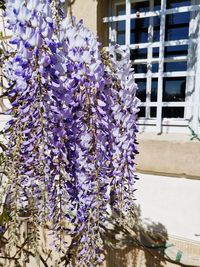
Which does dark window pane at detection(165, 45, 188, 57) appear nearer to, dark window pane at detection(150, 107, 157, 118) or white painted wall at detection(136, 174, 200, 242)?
dark window pane at detection(150, 107, 157, 118)

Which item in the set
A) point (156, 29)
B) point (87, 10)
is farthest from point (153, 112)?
point (87, 10)

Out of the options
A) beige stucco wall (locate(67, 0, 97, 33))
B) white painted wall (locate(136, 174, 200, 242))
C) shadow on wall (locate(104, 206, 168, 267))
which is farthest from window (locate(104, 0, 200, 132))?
shadow on wall (locate(104, 206, 168, 267))

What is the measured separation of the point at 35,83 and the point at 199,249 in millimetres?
1640

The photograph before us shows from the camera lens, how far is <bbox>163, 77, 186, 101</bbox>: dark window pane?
1792 millimetres

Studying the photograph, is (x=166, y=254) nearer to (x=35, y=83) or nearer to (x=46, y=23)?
(x=35, y=83)

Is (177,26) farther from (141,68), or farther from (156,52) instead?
(141,68)

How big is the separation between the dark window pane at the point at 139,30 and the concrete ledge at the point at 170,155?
2.44 feet

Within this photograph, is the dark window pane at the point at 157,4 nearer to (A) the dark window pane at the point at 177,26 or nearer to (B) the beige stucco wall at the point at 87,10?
(A) the dark window pane at the point at 177,26

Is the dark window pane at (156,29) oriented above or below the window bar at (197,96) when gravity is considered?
above

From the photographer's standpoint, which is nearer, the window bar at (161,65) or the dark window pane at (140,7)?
the window bar at (161,65)

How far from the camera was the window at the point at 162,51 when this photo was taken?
1666 mm

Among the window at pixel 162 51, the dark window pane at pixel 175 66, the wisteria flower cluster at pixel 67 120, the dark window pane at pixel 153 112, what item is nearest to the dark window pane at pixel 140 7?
the window at pixel 162 51

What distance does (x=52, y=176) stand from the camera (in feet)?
2.82

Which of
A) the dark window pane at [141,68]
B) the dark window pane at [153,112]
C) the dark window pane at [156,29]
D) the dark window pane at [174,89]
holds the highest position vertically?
the dark window pane at [156,29]
